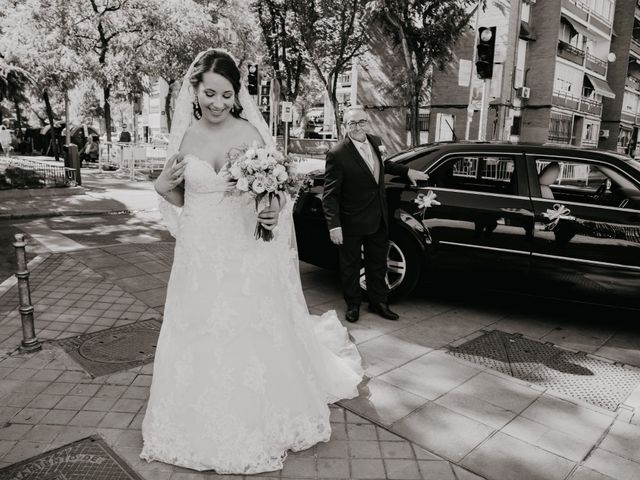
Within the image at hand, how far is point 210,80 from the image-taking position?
2904mm

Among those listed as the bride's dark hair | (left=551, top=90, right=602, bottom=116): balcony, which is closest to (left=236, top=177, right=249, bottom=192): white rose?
the bride's dark hair

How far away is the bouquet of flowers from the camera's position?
270cm

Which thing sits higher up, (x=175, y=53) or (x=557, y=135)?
(x=175, y=53)

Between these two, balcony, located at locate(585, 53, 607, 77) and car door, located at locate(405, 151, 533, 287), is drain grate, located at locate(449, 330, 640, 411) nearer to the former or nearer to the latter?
car door, located at locate(405, 151, 533, 287)

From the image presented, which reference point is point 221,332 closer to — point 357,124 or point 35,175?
point 357,124

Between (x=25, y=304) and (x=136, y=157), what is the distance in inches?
621

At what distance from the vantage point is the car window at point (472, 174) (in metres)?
5.30

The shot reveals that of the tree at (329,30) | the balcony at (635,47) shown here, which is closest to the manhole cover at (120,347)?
the tree at (329,30)

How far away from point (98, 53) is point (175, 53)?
2.73 m

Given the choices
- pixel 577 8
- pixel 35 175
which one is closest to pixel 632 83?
pixel 577 8

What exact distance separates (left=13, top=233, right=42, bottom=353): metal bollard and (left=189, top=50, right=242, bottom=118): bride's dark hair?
6.98ft

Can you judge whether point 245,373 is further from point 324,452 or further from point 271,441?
point 324,452

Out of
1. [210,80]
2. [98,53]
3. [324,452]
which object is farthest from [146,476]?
[98,53]

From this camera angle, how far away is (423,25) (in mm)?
16031
